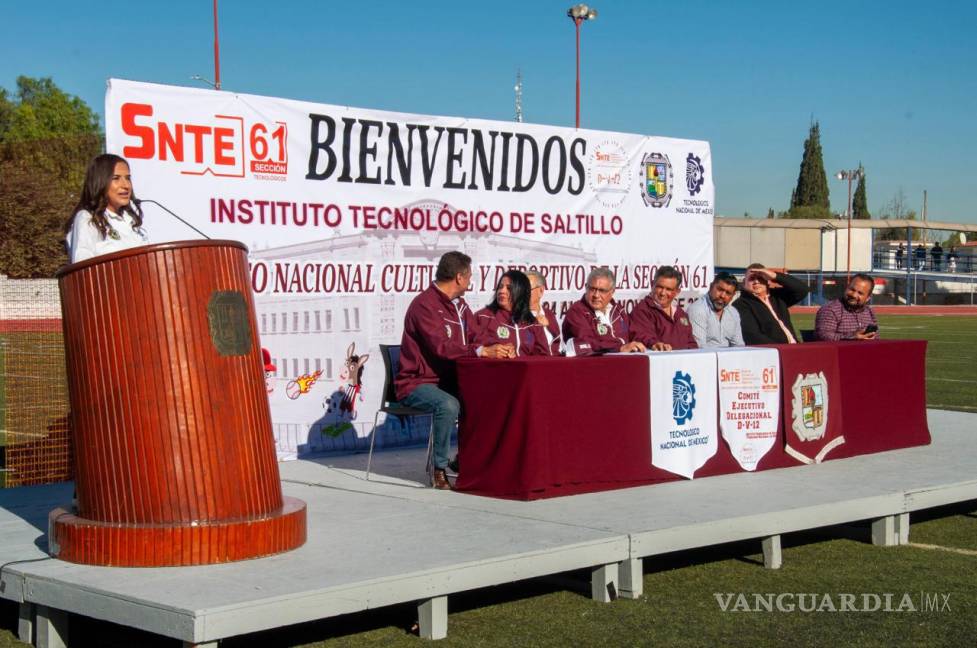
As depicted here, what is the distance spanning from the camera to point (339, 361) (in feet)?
31.8

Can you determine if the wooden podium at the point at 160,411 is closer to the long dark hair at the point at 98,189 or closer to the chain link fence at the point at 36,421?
the long dark hair at the point at 98,189

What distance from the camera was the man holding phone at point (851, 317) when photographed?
32.9 feet

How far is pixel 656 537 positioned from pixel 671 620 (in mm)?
559

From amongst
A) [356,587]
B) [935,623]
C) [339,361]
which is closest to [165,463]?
[356,587]

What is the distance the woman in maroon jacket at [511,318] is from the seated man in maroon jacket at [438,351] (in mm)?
245

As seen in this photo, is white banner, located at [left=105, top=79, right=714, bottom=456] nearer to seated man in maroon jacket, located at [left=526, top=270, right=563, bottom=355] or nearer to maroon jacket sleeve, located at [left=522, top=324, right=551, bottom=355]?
seated man in maroon jacket, located at [left=526, top=270, right=563, bottom=355]

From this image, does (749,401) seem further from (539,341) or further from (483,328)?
(483,328)

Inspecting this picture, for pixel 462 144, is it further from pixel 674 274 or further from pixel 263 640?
pixel 263 640

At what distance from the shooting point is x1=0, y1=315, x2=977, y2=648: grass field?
5.38 metres

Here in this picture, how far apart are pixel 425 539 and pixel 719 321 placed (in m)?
4.66

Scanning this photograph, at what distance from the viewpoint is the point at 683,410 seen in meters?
8.00

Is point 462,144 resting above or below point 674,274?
above

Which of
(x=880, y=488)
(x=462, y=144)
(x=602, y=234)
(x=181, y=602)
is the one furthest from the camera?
(x=602, y=234)

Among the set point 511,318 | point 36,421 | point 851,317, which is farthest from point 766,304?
point 36,421
